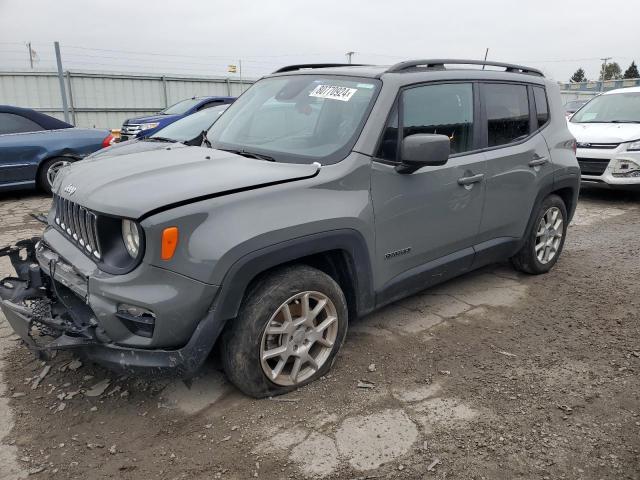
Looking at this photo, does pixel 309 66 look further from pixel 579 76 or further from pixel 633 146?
pixel 579 76

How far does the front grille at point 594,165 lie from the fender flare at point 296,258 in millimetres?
6233

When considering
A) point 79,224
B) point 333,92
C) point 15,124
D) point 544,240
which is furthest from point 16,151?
point 544,240

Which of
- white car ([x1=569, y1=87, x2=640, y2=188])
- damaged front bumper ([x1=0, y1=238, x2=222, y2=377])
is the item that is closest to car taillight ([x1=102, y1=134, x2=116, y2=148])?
damaged front bumper ([x1=0, y1=238, x2=222, y2=377])

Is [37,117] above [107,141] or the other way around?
above

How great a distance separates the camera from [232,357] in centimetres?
270

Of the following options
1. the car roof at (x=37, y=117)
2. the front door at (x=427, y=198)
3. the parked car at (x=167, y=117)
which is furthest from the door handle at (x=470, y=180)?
the parked car at (x=167, y=117)

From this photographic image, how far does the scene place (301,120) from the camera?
3.39 meters

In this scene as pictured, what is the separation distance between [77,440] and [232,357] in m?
0.85

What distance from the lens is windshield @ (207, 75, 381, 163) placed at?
3127 millimetres

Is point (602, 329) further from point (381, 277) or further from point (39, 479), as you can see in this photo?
point (39, 479)

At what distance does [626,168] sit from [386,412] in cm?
668

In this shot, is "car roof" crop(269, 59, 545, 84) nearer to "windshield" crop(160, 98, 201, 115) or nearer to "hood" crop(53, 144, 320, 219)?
"hood" crop(53, 144, 320, 219)

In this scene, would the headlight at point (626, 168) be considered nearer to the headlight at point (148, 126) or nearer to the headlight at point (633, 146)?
the headlight at point (633, 146)

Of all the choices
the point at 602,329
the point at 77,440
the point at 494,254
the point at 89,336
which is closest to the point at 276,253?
the point at 89,336
